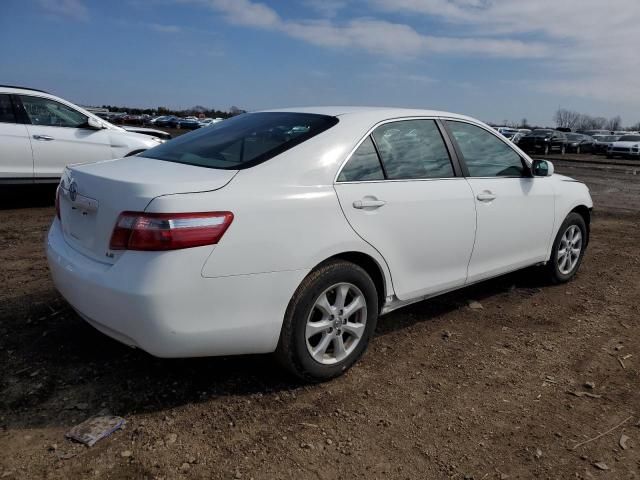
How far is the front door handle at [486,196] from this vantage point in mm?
3861

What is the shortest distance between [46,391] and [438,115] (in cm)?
304

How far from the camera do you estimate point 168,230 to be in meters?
2.46

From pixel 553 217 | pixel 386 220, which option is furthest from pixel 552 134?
pixel 386 220

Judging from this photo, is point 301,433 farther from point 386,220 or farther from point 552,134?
point 552,134

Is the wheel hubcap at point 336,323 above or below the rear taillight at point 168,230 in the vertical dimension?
below

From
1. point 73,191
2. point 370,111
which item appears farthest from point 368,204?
point 73,191

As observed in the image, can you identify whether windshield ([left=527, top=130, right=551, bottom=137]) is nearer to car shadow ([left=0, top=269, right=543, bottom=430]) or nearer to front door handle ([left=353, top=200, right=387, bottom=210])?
car shadow ([left=0, top=269, right=543, bottom=430])

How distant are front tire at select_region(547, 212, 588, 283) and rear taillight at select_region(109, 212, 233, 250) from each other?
348cm

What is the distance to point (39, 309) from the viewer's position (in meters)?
3.96

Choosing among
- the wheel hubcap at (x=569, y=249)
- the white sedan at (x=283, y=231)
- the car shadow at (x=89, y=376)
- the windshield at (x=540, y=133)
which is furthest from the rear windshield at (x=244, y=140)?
the windshield at (x=540, y=133)

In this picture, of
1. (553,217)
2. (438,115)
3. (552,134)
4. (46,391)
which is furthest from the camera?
(552,134)

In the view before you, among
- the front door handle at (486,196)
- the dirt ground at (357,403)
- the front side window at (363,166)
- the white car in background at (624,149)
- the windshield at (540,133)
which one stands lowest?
the white car in background at (624,149)

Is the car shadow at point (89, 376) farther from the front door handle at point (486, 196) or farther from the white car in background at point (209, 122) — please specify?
the white car in background at point (209, 122)

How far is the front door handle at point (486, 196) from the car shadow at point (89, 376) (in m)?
1.20
